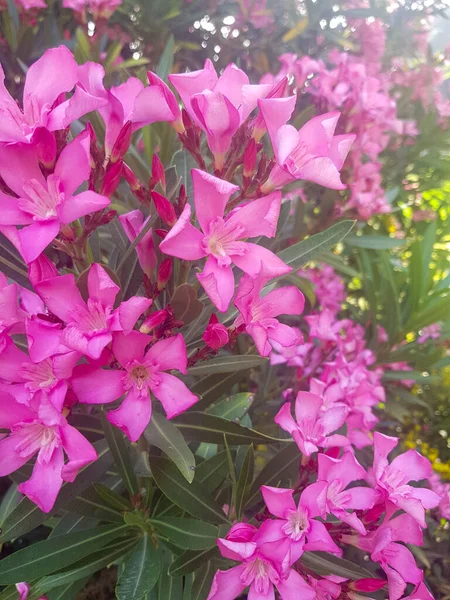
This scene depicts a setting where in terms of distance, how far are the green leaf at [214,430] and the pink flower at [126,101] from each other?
1.41 feet

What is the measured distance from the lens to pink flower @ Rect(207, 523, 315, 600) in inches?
23.4

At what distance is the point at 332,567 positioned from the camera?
2.45ft

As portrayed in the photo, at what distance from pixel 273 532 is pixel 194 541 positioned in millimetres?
174

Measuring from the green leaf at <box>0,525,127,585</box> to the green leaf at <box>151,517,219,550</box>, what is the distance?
97 mm

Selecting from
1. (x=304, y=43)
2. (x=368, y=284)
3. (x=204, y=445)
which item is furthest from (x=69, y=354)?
(x=304, y=43)

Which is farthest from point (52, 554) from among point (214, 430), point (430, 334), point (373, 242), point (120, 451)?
point (430, 334)

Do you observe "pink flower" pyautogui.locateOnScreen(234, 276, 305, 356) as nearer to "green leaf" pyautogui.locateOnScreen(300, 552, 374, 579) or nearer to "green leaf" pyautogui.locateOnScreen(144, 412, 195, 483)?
"green leaf" pyautogui.locateOnScreen(144, 412, 195, 483)

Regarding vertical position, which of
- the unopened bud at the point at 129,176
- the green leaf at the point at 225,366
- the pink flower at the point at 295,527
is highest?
the unopened bud at the point at 129,176

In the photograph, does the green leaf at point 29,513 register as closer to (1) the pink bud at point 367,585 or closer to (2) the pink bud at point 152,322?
(2) the pink bud at point 152,322

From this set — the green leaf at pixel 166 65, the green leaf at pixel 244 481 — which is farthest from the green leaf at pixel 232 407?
the green leaf at pixel 166 65

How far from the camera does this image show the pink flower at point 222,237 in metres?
0.53

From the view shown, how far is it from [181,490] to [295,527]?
0.71 ft

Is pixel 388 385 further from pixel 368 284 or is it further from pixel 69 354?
pixel 69 354

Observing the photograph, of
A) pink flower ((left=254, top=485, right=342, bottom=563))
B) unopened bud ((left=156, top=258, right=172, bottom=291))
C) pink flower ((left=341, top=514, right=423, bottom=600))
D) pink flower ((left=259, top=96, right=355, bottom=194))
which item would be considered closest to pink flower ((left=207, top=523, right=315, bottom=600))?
pink flower ((left=254, top=485, right=342, bottom=563))
